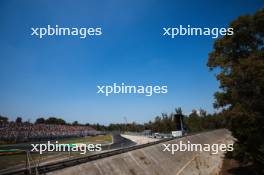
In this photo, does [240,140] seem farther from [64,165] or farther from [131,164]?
[64,165]

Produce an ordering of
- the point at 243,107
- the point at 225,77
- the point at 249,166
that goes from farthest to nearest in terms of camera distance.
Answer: the point at 249,166 → the point at 225,77 → the point at 243,107

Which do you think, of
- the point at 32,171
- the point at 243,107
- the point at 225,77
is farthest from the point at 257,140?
the point at 32,171

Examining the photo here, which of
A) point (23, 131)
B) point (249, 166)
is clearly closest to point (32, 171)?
point (249, 166)

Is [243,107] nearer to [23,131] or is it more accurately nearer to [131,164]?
[131,164]

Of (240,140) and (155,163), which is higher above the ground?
(240,140)

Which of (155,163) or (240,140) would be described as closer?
(240,140)

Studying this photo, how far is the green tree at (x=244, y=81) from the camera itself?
19.9m

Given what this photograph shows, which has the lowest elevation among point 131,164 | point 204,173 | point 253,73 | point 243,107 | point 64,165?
point 204,173

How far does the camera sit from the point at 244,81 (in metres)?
20.5

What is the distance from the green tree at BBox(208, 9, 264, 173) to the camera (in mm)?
19875

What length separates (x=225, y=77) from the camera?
876 inches

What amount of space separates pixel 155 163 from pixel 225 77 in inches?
669

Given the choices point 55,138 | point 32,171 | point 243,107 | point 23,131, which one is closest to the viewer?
point 32,171

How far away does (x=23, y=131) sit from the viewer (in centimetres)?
7044
